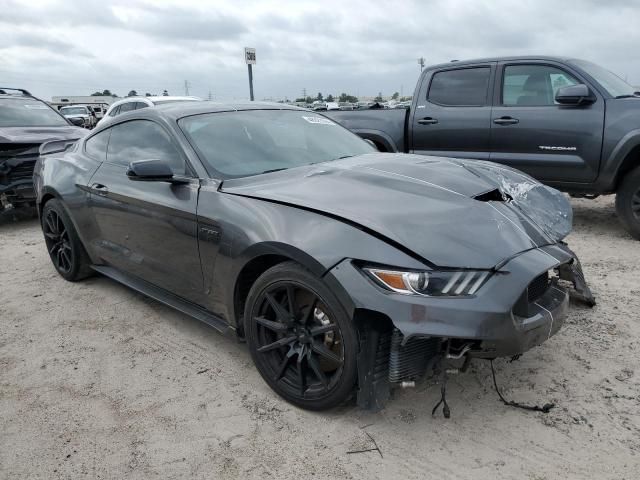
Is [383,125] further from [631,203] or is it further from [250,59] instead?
[250,59]

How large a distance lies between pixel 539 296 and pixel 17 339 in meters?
3.41

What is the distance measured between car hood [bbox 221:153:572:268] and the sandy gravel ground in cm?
81

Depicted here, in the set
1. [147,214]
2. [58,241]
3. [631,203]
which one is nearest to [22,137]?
[58,241]

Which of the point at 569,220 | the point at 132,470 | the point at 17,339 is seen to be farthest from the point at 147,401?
the point at 569,220

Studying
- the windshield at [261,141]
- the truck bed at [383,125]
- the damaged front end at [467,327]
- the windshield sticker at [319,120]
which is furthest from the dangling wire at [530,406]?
the truck bed at [383,125]

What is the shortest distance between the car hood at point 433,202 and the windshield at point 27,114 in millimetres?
6755

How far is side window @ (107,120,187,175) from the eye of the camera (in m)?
3.40

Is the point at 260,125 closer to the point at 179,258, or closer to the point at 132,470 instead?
the point at 179,258

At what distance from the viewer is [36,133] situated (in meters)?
7.84

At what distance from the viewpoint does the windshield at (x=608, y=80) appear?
5613 mm

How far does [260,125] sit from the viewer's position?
3.61 meters

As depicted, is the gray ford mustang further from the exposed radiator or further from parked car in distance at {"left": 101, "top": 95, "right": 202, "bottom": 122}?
parked car in distance at {"left": 101, "top": 95, "right": 202, "bottom": 122}

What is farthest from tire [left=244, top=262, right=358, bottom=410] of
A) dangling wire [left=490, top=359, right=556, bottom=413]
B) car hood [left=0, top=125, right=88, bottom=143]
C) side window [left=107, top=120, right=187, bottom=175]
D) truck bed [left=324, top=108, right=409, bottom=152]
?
car hood [left=0, top=125, right=88, bottom=143]

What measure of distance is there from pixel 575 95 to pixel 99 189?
459cm
